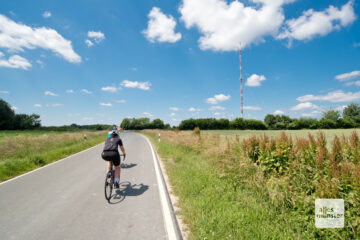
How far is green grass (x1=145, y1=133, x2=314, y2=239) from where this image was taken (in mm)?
2928

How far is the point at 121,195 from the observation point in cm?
498

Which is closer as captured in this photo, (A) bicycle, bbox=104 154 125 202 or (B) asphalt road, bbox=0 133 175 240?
(B) asphalt road, bbox=0 133 175 240

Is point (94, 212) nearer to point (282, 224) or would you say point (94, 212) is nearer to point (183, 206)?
point (183, 206)

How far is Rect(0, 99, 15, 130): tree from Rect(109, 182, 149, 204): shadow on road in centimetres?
7550

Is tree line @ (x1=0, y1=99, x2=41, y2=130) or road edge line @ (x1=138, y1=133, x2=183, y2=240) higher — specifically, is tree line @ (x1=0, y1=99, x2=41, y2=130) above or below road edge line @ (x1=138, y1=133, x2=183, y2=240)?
above

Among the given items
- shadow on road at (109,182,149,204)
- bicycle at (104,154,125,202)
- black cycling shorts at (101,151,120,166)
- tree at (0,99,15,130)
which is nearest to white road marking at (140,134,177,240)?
shadow on road at (109,182,149,204)

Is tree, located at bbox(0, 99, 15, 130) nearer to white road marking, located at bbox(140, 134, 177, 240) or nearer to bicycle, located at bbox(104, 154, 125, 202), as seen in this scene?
bicycle, located at bbox(104, 154, 125, 202)

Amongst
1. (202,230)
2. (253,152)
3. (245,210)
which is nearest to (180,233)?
(202,230)

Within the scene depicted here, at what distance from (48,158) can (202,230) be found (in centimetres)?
1140

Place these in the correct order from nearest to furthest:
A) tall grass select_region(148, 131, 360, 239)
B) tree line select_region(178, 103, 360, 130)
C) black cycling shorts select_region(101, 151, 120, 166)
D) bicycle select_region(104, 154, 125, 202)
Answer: tall grass select_region(148, 131, 360, 239)
bicycle select_region(104, 154, 125, 202)
black cycling shorts select_region(101, 151, 120, 166)
tree line select_region(178, 103, 360, 130)

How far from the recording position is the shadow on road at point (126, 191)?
186 inches

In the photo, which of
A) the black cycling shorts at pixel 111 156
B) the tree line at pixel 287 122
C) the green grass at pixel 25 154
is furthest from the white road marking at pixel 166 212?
the tree line at pixel 287 122

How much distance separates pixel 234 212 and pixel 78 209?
3653 millimetres

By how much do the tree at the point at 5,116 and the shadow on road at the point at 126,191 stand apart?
248ft
